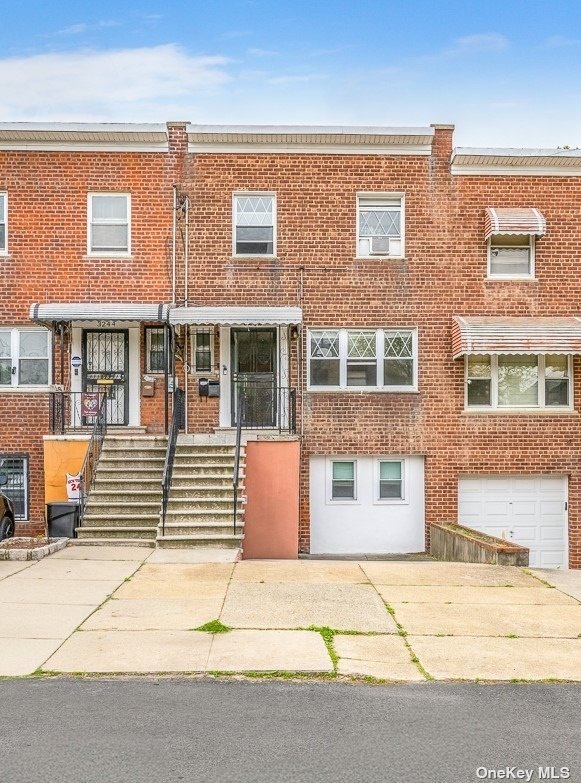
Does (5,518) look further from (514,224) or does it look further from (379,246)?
(514,224)

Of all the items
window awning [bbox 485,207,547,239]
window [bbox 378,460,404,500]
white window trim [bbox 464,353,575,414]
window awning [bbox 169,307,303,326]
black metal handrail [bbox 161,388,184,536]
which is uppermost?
window awning [bbox 485,207,547,239]

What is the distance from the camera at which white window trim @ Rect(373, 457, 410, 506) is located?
54.1 feet

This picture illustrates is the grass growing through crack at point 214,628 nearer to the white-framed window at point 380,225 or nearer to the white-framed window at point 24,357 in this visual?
the white-framed window at point 24,357

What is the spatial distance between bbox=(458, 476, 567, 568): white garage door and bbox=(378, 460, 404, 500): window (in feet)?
3.93

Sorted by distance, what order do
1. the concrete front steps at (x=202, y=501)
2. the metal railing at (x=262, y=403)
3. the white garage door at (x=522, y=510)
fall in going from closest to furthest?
1. the concrete front steps at (x=202, y=501)
2. the metal railing at (x=262, y=403)
3. the white garage door at (x=522, y=510)

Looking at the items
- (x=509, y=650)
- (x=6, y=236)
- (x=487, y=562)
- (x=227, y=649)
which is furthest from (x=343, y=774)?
(x=6, y=236)

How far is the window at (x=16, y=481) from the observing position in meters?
16.2

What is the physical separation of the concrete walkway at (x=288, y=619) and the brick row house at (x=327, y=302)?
5.00 meters

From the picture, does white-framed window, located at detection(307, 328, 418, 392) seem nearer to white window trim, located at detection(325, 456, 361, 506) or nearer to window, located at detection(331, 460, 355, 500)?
white window trim, located at detection(325, 456, 361, 506)

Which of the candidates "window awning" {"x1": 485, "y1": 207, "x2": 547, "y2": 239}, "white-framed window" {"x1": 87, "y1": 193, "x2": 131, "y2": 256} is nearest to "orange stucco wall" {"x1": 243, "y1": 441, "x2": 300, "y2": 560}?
"white-framed window" {"x1": 87, "y1": 193, "x2": 131, "y2": 256}

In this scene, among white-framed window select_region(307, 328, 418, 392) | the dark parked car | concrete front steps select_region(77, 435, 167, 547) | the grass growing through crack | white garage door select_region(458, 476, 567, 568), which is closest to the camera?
the grass growing through crack

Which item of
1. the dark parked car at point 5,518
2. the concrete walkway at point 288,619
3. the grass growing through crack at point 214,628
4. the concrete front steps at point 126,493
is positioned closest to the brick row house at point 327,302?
the concrete front steps at point 126,493

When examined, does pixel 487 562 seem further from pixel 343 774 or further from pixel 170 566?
pixel 343 774

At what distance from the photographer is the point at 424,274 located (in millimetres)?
16656
